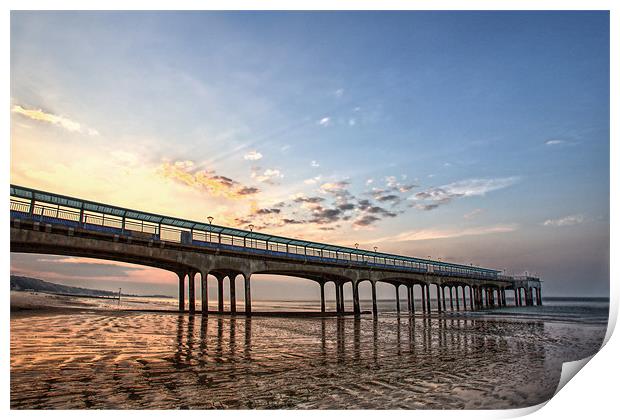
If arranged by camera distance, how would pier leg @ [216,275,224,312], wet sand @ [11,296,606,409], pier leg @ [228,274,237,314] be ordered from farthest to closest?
pier leg @ [216,275,224,312]
pier leg @ [228,274,237,314]
wet sand @ [11,296,606,409]

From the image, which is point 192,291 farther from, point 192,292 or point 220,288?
point 220,288

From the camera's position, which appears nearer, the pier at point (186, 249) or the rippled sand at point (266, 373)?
the rippled sand at point (266, 373)

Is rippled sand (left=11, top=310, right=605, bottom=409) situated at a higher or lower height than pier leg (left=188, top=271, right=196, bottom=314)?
lower

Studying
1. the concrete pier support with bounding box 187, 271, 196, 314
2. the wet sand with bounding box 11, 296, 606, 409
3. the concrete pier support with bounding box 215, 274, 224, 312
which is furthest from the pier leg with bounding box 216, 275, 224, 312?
the wet sand with bounding box 11, 296, 606, 409

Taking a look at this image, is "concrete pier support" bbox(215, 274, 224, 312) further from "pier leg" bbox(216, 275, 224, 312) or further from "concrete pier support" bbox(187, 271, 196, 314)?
"concrete pier support" bbox(187, 271, 196, 314)

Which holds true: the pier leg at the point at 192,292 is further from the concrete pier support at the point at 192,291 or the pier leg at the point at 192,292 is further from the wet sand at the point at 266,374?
the wet sand at the point at 266,374

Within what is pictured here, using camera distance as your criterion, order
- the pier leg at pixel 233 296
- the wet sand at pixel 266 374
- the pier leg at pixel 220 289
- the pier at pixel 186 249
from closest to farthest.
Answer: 1. the wet sand at pixel 266 374
2. the pier at pixel 186 249
3. the pier leg at pixel 233 296
4. the pier leg at pixel 220 289

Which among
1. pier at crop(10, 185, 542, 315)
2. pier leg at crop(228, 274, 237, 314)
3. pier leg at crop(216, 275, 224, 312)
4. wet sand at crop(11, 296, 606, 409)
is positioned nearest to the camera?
wet sand at crop(11, 296, 606, 409)

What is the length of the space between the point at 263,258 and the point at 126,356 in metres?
30.6

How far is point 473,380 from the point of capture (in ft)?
36.3

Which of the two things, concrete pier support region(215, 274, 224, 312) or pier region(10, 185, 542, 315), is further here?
concrete pier support region(215, 274, 224, 312)

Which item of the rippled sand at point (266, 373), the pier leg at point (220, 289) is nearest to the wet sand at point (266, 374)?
the rippled sand at point (266, 373)
